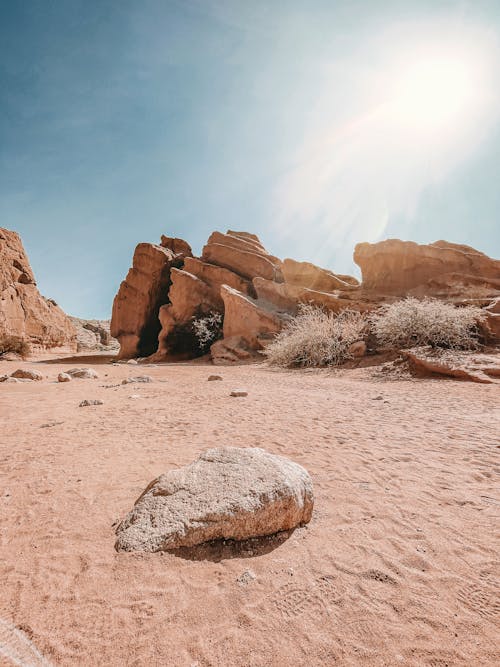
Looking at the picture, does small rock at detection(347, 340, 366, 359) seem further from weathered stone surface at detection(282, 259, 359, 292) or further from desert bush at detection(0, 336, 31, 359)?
desert bush at detection(0, 336, 31, 359)

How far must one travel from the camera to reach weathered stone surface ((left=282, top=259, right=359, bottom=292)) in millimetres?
19812

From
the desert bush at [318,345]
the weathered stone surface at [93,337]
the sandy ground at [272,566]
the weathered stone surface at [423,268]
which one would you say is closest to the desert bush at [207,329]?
the desert bush at [318,345]

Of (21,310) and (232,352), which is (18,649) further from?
(21,310)

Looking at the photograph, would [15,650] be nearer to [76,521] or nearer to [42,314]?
[76,521]

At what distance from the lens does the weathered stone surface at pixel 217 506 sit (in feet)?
6.30

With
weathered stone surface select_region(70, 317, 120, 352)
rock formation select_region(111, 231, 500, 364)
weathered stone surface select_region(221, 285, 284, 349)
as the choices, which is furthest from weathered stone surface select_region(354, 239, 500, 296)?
weathered stone surface select_region(70, 317, 120, 352)

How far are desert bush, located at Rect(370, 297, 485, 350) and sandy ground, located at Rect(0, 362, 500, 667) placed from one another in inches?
281

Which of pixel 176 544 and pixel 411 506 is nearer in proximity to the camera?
pixel 176 544

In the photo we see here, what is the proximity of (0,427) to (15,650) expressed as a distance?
3.70m

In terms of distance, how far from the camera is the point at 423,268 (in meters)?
17.1

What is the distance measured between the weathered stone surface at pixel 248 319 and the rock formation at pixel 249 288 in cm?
5

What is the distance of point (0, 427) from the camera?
409 cm

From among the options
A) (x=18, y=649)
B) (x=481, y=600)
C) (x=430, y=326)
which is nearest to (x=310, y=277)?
(x=430, y=326)

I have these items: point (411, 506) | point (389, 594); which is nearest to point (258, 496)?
point (389, 594)
